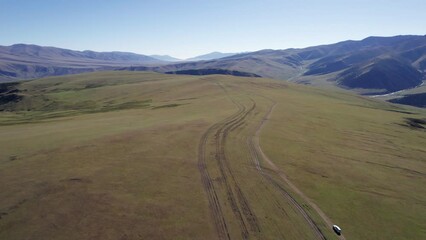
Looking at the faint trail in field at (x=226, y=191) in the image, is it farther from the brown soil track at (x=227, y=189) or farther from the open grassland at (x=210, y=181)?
the open grassland at (x=210, y=181)

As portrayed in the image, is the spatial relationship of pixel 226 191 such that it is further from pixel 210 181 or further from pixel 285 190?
pixel 285 190

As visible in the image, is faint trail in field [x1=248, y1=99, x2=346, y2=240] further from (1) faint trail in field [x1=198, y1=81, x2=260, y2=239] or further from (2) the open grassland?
(1) faint trail in field [x1=198, y1=81, x2=260, y2=239]

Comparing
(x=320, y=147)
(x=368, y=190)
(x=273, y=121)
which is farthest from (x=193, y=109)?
(x=368, y=190)

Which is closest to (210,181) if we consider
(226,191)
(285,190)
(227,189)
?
(227,189)

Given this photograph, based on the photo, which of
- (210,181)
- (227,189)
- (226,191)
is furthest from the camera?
(210,181)

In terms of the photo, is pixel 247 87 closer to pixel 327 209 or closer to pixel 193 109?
pixel 193 109

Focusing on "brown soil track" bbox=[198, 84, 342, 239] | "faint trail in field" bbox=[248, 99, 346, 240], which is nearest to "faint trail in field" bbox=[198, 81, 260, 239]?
"brown soil track" bbox=[198, 84, 342, 239]

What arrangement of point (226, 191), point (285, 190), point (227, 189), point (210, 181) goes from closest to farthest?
1. point (226, 191)
2. point (227, 189)
3. point (285, 190)
4. point (210, 181)

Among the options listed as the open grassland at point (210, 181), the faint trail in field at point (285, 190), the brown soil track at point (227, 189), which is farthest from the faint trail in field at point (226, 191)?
the faint trail in field at point (285, 190)
